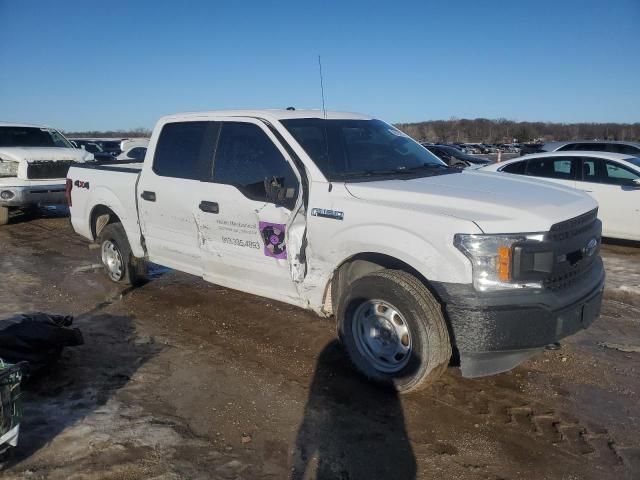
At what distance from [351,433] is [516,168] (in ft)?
25.5

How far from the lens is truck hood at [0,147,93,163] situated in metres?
11.0

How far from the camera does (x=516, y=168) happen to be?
395 inches

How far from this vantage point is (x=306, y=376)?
168 inches

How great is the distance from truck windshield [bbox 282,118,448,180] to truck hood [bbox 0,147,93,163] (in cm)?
835

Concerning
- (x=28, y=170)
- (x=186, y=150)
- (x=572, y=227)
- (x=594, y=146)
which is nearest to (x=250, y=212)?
(x=186, y=150)

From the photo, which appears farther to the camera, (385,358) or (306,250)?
(306,250)

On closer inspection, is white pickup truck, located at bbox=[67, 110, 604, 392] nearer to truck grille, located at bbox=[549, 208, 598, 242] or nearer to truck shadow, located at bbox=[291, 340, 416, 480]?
truck grille, located at bbox=[549, 208, 598, 242]

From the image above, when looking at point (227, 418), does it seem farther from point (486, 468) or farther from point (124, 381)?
point (486, 468)

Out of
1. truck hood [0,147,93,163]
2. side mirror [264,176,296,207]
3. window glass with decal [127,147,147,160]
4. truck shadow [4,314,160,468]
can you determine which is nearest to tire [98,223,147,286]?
truck shadow [4,314,160,468]

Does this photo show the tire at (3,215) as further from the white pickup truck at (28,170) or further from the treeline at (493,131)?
the treeline at (493,131)

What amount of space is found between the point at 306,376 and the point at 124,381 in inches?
52.6

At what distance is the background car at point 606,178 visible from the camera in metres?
8.62

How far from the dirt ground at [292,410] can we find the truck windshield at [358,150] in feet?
5.06

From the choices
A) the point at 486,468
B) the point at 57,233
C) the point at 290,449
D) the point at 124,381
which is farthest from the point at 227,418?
the point at 57,233
